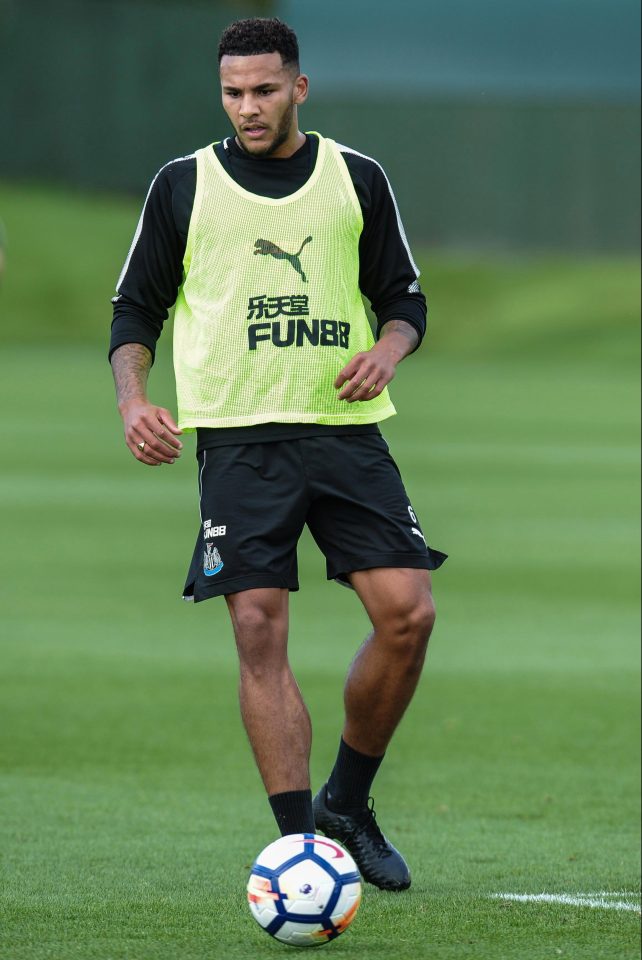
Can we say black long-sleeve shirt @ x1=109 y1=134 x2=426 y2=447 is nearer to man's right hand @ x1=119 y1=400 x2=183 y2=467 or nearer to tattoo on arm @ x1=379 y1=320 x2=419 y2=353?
tattoo on arm @ x1=379 y1=320 x2=419 y2=353

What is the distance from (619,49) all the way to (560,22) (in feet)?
9.22

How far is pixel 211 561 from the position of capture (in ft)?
15.4

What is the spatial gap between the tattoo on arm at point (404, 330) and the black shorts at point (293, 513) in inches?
12.3

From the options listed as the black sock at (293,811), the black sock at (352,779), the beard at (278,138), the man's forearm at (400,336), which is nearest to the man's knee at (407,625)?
the black sock at (352,779)

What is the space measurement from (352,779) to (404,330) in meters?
1.35

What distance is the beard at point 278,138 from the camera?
189 inches

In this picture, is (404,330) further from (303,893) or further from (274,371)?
(303,893)

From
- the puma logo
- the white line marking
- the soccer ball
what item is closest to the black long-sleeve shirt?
the puma logo

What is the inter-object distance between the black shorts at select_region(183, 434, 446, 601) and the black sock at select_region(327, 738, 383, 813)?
2.01 feet

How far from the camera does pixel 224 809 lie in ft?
21.9

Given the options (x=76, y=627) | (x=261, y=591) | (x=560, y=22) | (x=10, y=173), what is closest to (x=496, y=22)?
(x=560, y=22)

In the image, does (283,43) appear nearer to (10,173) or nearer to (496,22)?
(496,22)

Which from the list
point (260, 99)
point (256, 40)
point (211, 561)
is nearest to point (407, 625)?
point (211, 561)

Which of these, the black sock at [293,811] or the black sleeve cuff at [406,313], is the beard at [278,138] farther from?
the black sock at [293,811]
